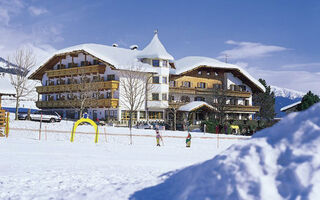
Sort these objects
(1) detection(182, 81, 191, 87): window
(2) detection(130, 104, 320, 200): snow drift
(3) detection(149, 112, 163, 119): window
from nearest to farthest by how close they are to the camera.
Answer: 1. (2) detection(130, 104, 320, 200): snow drift
2. (3) detection(149, 112, 163, 119): window
3. (1) detection(182, 81, 191, 87): window

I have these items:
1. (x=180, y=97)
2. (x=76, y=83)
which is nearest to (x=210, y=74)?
(x=180, y=97)

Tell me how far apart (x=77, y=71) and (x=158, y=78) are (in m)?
11.7

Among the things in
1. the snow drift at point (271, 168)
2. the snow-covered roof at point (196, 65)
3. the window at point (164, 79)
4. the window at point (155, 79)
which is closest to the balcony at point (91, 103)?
the window at point (155, 79)

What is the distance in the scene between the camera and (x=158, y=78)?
49.5 meters

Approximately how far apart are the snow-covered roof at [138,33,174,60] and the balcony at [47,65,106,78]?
635 centimetres

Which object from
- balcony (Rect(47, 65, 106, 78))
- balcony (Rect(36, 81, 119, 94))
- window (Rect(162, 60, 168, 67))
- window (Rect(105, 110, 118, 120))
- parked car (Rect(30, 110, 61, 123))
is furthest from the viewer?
window (Rect(162, 60, 168, 67))

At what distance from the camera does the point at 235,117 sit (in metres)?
56.0

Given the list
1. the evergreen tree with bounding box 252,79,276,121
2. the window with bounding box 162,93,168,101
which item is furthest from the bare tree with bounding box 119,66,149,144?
the evergreen tree with bounding box 252,79,276,121

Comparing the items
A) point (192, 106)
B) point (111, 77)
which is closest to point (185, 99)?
point (192, 106)

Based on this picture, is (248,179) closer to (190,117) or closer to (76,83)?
(190,117)

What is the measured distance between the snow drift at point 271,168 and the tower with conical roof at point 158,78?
43092 millimetres

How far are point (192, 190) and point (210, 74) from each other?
51.7 m

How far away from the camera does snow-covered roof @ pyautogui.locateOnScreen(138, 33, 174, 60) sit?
49719mm

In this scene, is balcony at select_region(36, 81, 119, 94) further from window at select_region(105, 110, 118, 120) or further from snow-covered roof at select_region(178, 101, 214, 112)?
snow-covered roof at select_region(178, 101, 214, 112)
